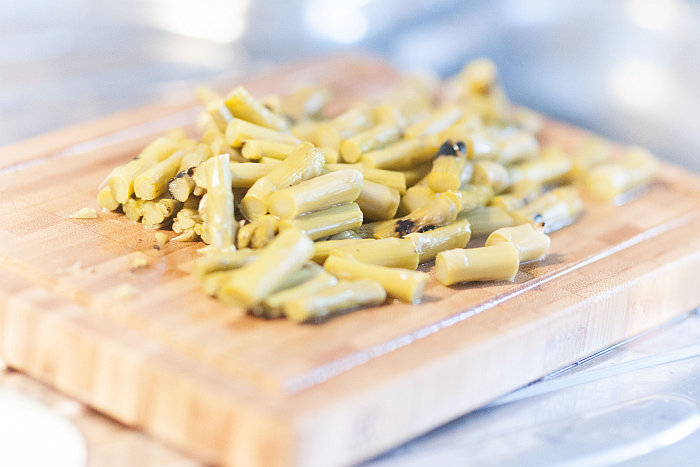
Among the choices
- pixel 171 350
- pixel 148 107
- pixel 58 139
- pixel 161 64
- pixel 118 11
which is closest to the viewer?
pixel 171 350

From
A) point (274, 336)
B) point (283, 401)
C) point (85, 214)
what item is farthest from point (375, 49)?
point (283, 401)

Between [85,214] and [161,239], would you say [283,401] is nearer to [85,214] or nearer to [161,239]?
[161,239]

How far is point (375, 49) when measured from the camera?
5.11 meters

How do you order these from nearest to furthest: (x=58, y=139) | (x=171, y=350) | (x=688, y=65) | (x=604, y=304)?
(x=171, y=350) < (x=604, y=304) < (x=58, y=139) < (x=688, y=65)

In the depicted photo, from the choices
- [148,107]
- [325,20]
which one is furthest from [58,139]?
[325,20]

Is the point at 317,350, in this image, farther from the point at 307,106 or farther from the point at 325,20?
the point at 325,20

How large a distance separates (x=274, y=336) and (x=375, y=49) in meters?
3.29

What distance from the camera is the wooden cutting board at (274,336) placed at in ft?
6.34

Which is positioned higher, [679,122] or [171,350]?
[679,122]

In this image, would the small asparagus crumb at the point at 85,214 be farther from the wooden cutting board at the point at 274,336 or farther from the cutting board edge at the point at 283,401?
the cutting board edge at the point at 283,401

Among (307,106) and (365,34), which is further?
(365,34)

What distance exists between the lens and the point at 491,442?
2.19m

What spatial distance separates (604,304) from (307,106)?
5.61ft

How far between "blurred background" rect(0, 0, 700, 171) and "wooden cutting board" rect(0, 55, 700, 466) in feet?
4.31
